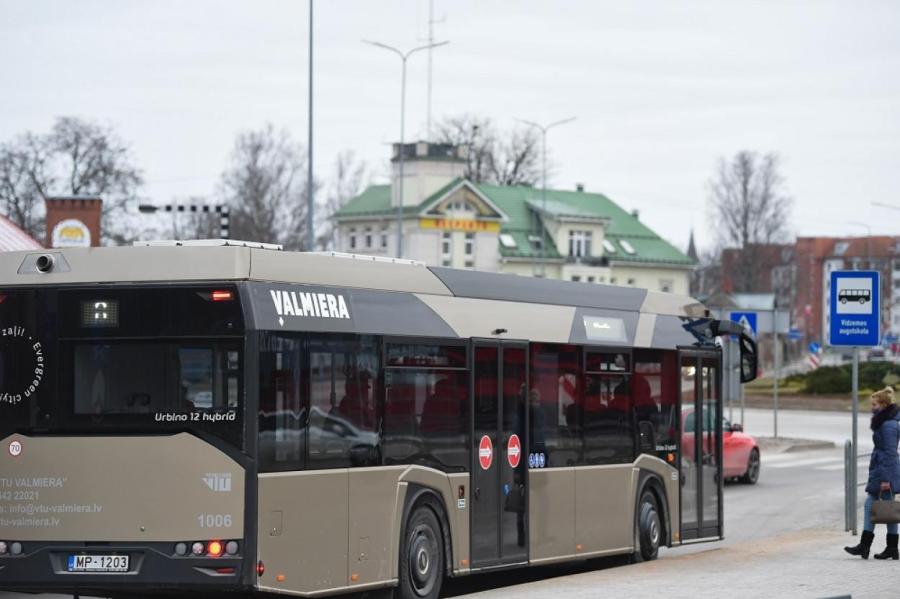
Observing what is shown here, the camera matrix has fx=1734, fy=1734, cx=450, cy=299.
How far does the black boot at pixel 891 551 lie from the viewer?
17.6 meters

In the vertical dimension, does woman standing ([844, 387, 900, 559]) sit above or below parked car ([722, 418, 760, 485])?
above

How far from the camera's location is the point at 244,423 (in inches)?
475

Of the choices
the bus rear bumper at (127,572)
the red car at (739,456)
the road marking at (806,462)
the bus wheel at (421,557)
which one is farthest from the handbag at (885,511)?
the road marking at (806,462)

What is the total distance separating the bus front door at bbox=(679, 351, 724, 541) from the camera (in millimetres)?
19828

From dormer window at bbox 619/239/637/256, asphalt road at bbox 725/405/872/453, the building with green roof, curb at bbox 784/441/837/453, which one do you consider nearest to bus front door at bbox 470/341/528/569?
asphalt road at bbox 725/405/872/453

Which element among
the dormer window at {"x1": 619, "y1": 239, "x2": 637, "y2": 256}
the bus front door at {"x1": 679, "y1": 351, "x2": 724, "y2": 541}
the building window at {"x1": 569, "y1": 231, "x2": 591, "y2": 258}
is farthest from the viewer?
the dormer window at {"x1": 619, "y1": 239, "x2": 637, "y2": 256}

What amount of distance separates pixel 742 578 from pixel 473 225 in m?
100

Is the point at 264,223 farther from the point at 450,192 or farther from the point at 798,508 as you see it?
the point at 798,508

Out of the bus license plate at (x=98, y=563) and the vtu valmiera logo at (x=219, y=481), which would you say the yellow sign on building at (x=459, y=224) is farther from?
the vtu valmiera logo at (x=219, y=481)

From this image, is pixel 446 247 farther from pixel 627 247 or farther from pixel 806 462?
pixel 806 462

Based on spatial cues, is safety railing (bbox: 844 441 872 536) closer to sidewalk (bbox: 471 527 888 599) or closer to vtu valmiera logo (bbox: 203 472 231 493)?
sidewalk (bbox: 471 527 888 599)

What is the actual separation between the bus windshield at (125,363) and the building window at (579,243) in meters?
114

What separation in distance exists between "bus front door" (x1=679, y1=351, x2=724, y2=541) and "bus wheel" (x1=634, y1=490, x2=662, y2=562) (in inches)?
30.3

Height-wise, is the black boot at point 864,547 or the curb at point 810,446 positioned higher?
the black boot at point 864,547
